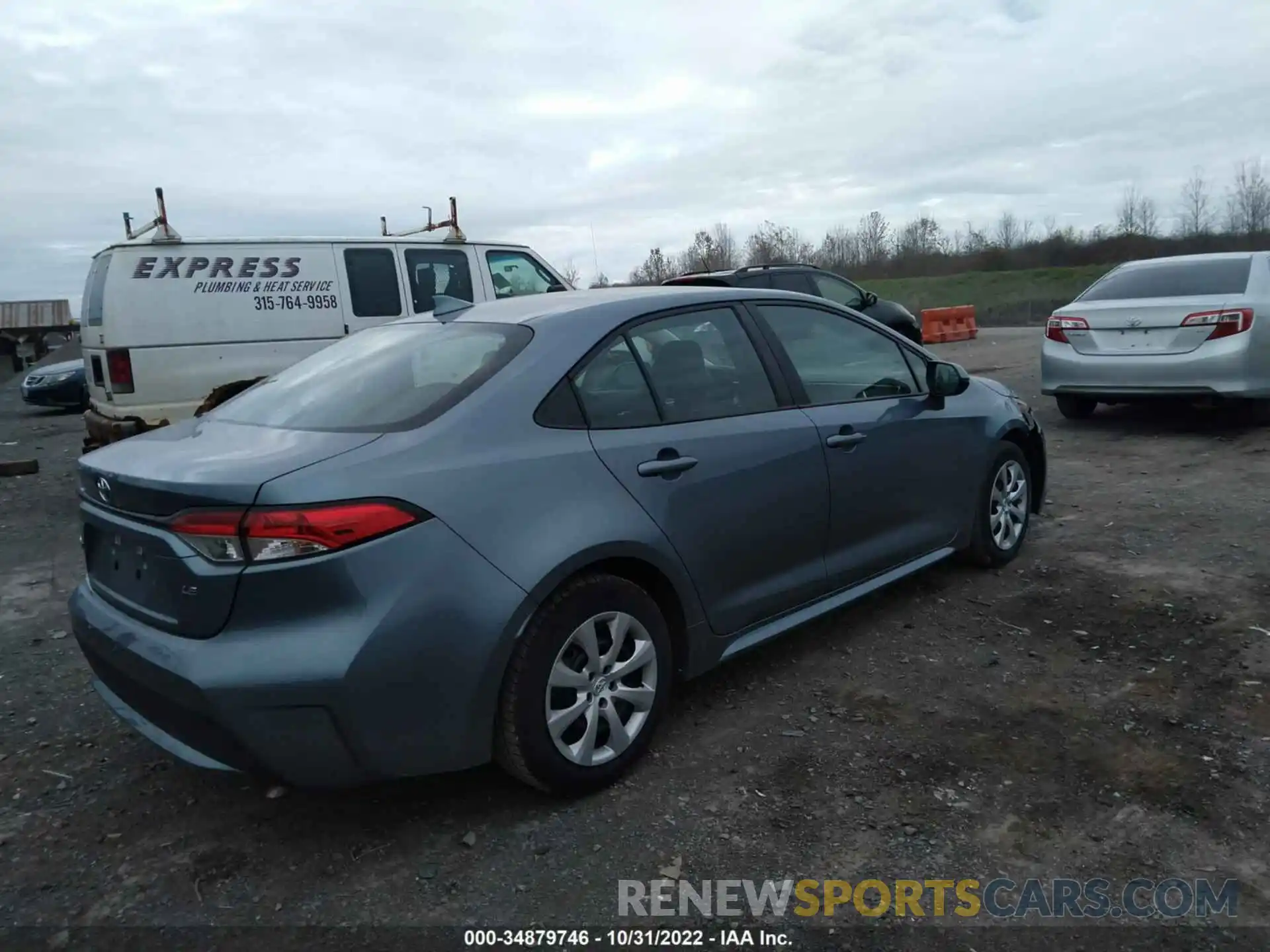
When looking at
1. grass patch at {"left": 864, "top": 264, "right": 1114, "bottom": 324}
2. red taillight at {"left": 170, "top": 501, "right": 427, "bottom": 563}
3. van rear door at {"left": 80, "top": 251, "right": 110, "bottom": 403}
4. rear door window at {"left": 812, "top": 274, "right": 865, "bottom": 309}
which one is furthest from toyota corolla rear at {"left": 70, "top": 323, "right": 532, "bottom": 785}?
grass patch at {"left": 864, "top": 264, "right": 1114, "bottom": 324}

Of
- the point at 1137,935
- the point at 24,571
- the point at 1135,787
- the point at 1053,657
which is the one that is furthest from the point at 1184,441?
the point at 24,571

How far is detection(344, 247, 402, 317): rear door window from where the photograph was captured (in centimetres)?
857

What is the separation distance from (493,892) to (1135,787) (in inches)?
79.4

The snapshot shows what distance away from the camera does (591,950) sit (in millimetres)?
2426

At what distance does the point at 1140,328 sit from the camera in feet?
26.3

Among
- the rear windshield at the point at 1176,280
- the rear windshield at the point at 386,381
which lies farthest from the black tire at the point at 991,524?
the rear windshield at the point at 1176,280

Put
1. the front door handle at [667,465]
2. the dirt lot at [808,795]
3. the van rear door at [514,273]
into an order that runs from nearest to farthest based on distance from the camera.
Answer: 1. the dirt lot at [808,795]
2. the front door handle at [667,465]
3. the van rear door at [514,273]

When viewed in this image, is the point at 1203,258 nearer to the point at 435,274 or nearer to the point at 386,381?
the point at 435,274

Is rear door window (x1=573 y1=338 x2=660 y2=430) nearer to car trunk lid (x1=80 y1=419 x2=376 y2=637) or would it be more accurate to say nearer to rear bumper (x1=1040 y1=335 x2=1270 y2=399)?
car trunk lid (x1=80 y1=419 x2=376 y2=637)

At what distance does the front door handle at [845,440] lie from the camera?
3.90m

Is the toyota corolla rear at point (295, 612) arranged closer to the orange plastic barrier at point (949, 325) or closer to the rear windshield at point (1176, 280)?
the rear windshield at point (1176, 280)

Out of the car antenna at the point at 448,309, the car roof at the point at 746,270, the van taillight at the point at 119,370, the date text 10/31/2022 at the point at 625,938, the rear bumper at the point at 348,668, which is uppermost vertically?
the car roof at the point at 746,270

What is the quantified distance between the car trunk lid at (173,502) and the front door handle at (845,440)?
1.91 metres

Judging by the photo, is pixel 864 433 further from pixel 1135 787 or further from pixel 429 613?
pixel 429 613
